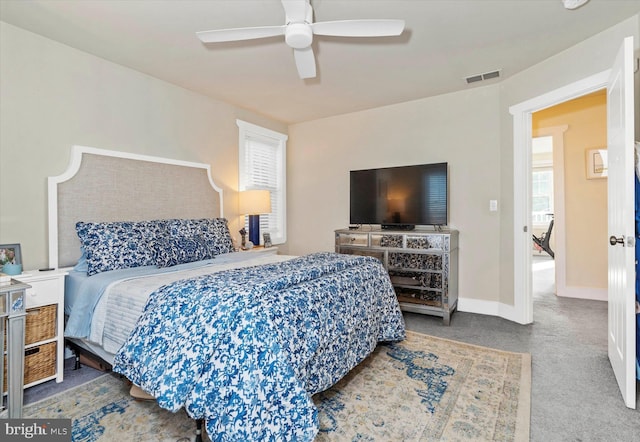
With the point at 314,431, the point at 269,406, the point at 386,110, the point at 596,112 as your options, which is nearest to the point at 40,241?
the point at 269,406

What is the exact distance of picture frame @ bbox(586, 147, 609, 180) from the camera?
4124 millimetres

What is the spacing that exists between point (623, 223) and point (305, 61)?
7.71 feet

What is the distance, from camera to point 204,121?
385 cm

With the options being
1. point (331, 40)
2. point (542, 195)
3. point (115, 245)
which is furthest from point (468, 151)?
point (542, 195)

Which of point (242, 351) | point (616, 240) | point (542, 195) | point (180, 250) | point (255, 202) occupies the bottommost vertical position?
point (242, 351)

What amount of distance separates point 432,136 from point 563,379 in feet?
9.17

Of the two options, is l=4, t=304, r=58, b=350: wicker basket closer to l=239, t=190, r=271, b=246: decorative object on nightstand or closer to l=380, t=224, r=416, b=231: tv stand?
l=239, t=190, r=271, b=246: decorative object on nightstand

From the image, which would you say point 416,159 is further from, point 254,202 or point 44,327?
point 44,327

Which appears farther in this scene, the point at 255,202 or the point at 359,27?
the point at 255,202

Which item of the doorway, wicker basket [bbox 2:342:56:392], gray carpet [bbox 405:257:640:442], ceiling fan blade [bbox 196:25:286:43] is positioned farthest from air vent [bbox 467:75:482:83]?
wicker basket [bbox 2:342:56:392]

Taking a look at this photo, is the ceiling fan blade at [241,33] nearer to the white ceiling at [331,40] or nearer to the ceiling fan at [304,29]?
the ceiling fan at [304,29]

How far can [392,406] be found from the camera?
1.92 meters

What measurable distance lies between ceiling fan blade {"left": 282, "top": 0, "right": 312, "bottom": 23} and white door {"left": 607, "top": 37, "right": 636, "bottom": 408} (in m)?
1.90

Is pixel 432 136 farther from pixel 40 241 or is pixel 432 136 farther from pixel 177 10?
pixel 40 241
